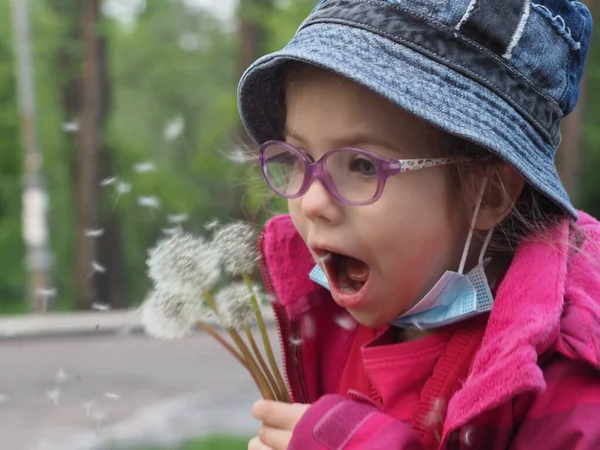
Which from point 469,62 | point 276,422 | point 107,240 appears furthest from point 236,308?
point 107,240

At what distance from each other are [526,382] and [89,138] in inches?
507

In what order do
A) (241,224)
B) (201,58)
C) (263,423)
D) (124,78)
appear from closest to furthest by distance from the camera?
(263,423)
(241,224)
(124,78)
(201,58)

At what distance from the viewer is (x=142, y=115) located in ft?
77.6

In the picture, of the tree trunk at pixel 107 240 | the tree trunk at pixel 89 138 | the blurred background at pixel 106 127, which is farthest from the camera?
the tree trunk at pixel 107 240

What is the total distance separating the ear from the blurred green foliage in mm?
8283

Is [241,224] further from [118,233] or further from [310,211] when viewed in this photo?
[118,233]

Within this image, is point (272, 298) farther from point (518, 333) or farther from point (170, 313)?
point (518, 333)

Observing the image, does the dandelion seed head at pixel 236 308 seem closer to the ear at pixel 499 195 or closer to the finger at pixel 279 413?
the finger at pixel 279 413

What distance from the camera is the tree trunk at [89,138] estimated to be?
43.8 ft

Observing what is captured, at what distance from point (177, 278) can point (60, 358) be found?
8179mm

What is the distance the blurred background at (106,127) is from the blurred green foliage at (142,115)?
3cm

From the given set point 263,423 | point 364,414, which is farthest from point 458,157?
point 263,423

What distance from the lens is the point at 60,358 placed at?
930 cm

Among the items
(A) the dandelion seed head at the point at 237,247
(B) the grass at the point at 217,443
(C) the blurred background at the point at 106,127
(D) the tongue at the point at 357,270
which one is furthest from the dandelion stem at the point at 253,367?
(C) the blurred background at the point at 106,127
